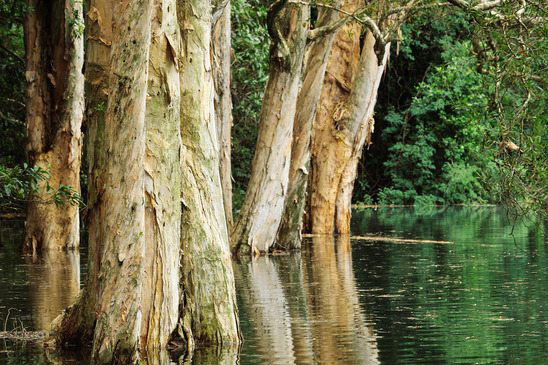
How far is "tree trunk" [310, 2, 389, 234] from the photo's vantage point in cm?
2712

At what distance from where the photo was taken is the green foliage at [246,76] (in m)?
28.6

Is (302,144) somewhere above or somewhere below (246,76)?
below

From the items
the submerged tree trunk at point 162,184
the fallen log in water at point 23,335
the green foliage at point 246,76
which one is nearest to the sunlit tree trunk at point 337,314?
the submerged tree trunk at point 162,184

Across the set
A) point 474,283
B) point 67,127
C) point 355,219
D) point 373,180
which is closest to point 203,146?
point 474,283

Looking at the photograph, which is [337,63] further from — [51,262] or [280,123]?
[51,262]

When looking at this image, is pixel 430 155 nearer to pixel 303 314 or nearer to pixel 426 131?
pixel 426 131

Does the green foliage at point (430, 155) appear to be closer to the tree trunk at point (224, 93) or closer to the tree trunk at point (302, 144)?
the tree trunk at point (302, 144)

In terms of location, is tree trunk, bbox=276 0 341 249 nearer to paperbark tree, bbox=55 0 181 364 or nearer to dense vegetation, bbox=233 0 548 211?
dense vegetation, bbox=233 0 548 211

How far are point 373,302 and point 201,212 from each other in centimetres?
358

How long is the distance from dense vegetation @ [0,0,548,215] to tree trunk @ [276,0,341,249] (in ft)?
7.27

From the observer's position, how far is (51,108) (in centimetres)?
2281

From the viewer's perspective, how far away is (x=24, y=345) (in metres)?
10.8

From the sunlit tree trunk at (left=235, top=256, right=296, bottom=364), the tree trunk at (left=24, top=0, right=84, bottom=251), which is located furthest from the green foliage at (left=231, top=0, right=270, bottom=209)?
the sunlit tree trunk at (left=235, top=256, right=296, bottom=364)

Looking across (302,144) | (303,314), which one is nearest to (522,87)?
(302,144)
